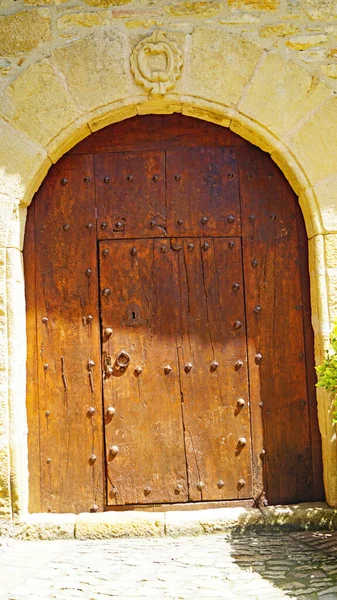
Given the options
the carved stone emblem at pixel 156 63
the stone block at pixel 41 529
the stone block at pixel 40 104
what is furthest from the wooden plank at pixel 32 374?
the carved stone emblem at pixel 156 63

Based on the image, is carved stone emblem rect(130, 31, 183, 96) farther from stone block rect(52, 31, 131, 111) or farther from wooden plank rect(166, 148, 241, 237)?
wooden plank rect(166, 148, 241, 237)

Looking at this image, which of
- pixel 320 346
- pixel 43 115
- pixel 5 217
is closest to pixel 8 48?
pixel 43 115

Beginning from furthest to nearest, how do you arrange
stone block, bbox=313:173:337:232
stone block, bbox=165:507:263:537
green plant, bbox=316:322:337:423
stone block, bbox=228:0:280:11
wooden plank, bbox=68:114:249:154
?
wooden plank, bbox=68:114:249:154 → stone block, bbox=228:0:280:11 → stone block, bbox=313:173:337:232 → stone block, bbox=165:507:263:537 → green plant, bbox=316:322:337:423

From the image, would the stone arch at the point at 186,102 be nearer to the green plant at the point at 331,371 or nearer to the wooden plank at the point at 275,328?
the wooden plank at the point at 275,328

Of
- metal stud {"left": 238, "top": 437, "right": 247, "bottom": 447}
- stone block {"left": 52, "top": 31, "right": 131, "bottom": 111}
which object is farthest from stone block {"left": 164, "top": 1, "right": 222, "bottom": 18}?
metal stud {"left": 238, "top": 437, "right": 247, "bottom": 447}

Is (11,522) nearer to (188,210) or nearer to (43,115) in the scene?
(188,210)

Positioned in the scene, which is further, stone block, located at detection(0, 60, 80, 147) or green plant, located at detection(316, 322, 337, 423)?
stone block, located at detection(0, 60, 80, 147)

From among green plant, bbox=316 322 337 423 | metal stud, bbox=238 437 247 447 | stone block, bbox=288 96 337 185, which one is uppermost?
stone block, bbox=288 96 337 185

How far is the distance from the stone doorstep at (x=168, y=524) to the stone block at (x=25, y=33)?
2.47m

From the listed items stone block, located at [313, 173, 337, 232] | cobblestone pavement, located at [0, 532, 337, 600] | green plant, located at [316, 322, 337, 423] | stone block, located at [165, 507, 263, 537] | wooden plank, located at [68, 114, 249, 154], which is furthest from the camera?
wooden plank, located at [68, 114, 249, 154]

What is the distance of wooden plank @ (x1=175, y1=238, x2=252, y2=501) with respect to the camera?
10.8 feet

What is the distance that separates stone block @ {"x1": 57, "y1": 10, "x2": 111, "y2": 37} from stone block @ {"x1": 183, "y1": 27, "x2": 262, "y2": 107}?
53cm

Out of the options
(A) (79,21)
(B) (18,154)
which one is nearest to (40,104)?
(B) (18,154)

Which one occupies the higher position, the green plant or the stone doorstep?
the green plant
